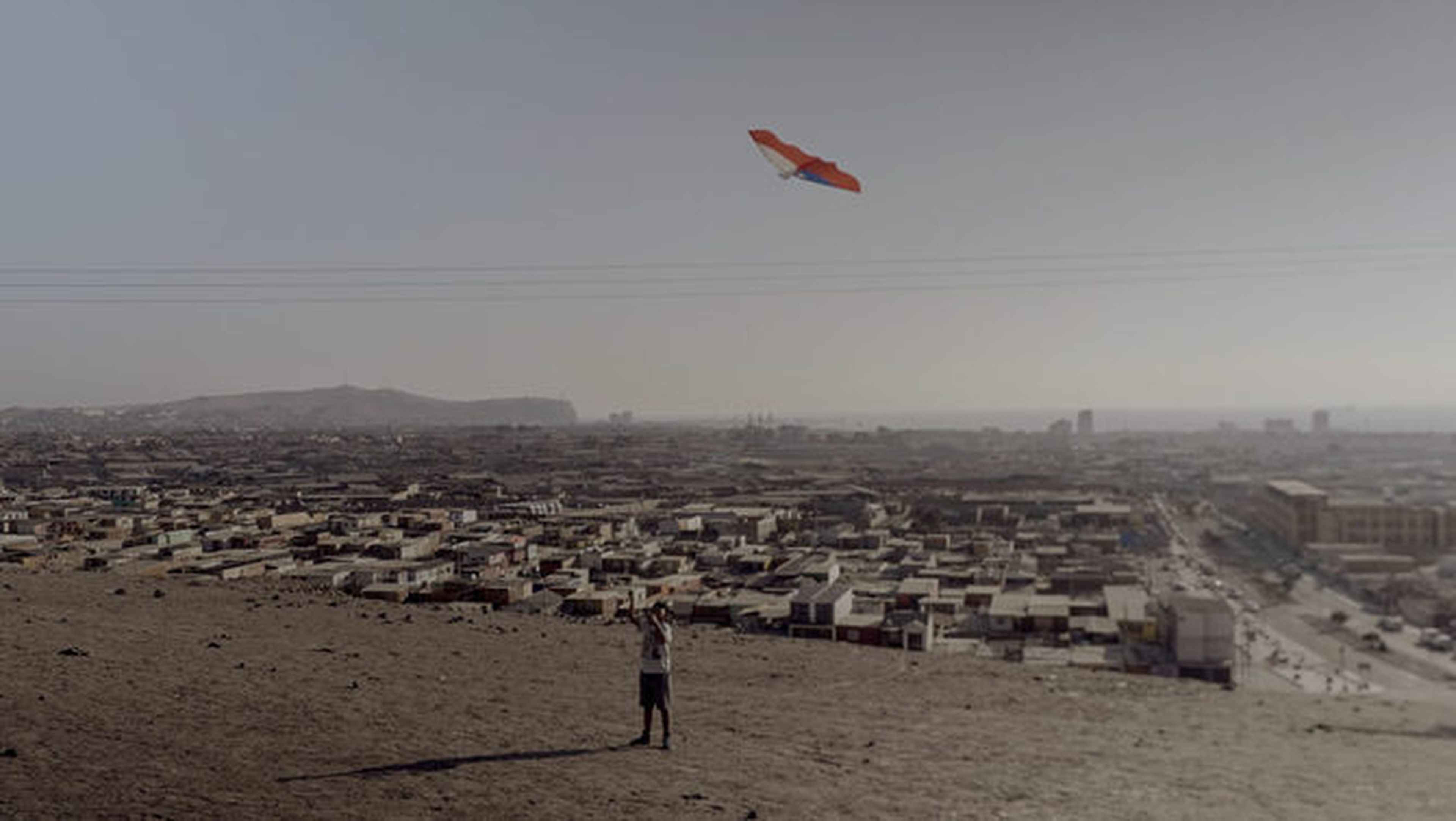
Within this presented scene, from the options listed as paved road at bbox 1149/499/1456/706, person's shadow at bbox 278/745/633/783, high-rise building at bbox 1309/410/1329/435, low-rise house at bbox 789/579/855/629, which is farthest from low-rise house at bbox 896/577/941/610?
high-rise building at bbox 1309/410/1329/435

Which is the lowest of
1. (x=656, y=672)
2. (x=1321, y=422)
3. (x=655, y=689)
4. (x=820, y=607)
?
(x=820, y=607)

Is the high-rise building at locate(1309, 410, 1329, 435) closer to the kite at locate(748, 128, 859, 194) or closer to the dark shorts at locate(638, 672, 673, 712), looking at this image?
the kite at locate(748, 128, 859, 194)

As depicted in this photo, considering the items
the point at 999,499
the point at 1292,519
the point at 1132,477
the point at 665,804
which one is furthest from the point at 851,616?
the point at 1132,477

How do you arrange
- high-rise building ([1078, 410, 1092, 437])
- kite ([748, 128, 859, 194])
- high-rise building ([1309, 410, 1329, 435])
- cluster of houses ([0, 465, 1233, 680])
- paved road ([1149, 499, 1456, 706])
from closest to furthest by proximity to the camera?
kite ([748, 128, 859, 194]) < paved road ([1149, 499, 1456, 706]) < cluster of houses ([0, 465, 1233, 680]) < high-rise building ([1309, 410, 1329, 435]) < high-rise building ([1078, 410, 1092, 437])

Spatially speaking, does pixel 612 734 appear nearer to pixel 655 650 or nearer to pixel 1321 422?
pixel 655 650

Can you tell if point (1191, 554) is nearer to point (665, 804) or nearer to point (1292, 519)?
point (1292, 519)

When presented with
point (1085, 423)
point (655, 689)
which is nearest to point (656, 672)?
point (655, 689)
